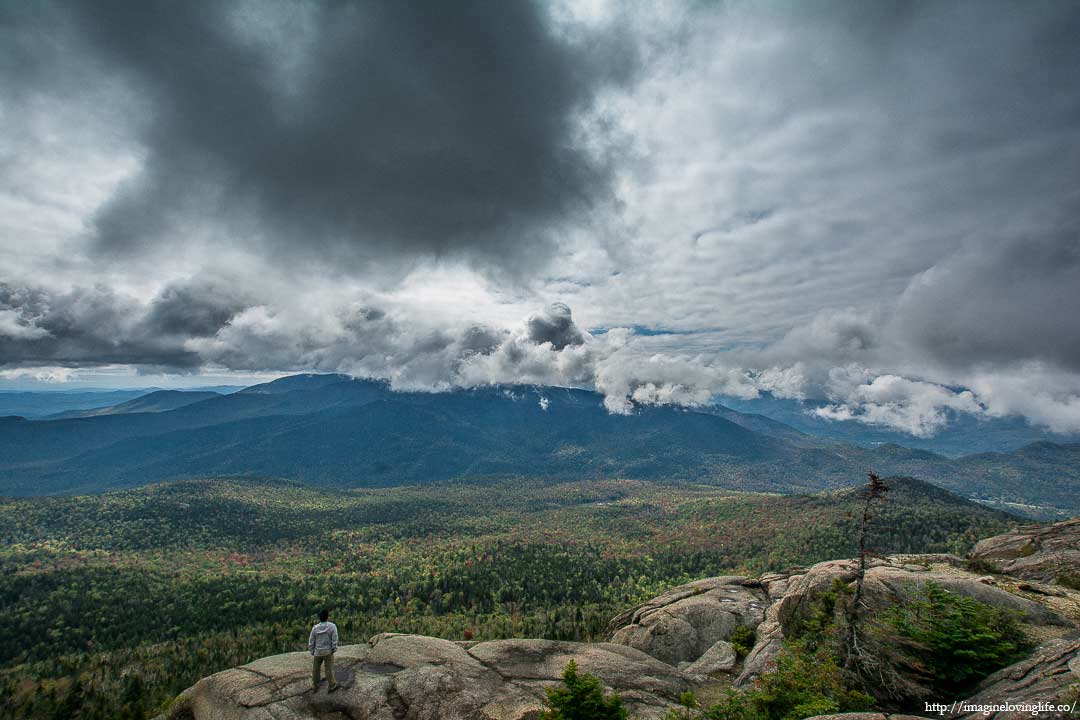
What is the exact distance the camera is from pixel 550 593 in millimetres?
162375

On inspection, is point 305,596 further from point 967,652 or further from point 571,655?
point 967,652

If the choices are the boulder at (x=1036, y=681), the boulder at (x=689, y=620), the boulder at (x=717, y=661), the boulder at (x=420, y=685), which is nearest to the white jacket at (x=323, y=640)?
the boulder at (x=420, y=685)

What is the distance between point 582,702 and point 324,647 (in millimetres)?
17458

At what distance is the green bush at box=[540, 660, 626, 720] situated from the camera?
21875 mm

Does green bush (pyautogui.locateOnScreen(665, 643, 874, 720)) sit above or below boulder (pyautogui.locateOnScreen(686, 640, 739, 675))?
above

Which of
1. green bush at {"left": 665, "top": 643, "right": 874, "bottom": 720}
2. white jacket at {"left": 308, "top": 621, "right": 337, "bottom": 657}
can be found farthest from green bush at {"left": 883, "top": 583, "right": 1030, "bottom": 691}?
white jacket at {"left": 308, "top": 621, "right": 337, "bottom": 657}

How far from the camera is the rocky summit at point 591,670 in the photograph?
86.3 ft

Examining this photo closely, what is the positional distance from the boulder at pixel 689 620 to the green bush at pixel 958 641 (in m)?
26.1

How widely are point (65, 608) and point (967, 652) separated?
812 ft

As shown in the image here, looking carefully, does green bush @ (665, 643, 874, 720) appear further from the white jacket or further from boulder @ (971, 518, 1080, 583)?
boulder @ (971, 518, 1080, 583)

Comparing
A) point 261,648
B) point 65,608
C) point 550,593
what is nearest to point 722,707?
point 261,648

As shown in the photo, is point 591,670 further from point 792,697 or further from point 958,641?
point 958,641

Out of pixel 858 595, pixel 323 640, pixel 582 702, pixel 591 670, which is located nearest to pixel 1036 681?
pixel 858 595

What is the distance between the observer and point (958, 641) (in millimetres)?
24703
